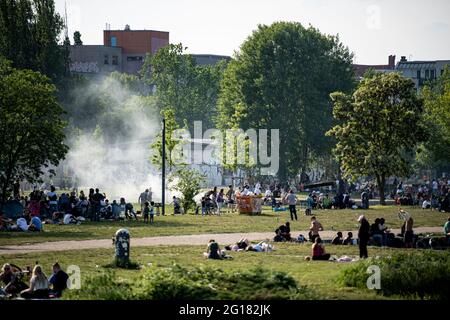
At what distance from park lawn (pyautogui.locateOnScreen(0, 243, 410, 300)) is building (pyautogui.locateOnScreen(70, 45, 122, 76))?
446 ft

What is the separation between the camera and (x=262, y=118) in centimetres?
10781

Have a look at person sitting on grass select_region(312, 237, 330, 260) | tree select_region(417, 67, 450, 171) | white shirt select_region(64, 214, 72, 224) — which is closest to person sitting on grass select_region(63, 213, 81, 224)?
white shirt select_region(64, 214, 72, 224)

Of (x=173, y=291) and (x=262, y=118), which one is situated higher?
(x=262, y=118)

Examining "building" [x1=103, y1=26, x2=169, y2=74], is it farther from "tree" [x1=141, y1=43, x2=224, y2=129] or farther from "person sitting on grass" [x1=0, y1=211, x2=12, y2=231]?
"person sitting on grass" [x1=0, y1=211, x2=12, y2=231]

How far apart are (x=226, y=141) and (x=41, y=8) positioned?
20.4m

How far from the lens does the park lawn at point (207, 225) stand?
4266 centimetres

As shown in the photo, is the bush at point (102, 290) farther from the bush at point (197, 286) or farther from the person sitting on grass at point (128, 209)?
the person sitting on grass at point (128, 209)

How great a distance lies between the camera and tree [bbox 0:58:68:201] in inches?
2096

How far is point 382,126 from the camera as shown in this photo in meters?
73.5

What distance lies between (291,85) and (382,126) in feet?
115

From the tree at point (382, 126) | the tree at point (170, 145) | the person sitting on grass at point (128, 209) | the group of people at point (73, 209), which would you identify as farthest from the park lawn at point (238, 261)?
the tree at point (170, 145)

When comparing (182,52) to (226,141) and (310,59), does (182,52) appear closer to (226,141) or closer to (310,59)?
(310,59)

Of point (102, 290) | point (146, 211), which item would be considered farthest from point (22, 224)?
point (102, 290)

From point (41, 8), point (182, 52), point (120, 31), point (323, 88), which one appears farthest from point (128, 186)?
point (120, 31)
